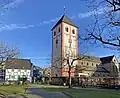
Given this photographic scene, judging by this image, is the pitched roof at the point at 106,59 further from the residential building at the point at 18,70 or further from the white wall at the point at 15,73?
the white wall at the point at 15,73

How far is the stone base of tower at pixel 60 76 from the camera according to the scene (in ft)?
205

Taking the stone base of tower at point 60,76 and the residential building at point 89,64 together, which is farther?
the residential building at point 89,64

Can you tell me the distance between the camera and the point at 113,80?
54.4 m

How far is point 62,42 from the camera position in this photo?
8600 centimetres

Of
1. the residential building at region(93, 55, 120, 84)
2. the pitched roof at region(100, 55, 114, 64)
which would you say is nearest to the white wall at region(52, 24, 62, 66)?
the residential building at region(93, 55, 120, 84)

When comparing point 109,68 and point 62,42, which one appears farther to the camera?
point 109,68

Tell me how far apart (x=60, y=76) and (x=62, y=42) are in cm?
1644

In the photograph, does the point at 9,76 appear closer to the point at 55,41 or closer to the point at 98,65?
the point at 55,41

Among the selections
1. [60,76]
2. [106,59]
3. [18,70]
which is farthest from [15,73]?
[106,59]

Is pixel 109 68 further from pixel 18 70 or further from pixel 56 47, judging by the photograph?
pixel 18 70

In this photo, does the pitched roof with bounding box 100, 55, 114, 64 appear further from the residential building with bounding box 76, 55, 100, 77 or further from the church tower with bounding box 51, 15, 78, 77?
the church tower with bounding box 51, 15, 78, 77

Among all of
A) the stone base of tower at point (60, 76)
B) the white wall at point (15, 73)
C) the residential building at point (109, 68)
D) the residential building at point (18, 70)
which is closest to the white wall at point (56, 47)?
the stone base of tower at point (60, 76)

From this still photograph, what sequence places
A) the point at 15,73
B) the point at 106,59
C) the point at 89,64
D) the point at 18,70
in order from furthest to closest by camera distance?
A: the point at 106,59
the point at 89,64
the point at 18,70
the point at 15,73

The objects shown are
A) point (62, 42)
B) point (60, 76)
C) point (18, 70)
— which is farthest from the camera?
point (18, 70)
